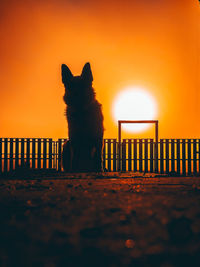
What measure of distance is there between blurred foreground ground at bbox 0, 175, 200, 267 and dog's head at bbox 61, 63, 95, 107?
5.30 meters

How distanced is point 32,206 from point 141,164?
13339 millimetres

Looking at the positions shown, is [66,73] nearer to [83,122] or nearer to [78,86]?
[78,86]

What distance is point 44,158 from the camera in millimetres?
17219

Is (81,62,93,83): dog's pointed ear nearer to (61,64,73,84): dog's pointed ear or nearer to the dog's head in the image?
the dog's head

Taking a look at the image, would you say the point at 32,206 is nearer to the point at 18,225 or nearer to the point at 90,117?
the point at 18,225

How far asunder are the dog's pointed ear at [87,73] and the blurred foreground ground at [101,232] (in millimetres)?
5393

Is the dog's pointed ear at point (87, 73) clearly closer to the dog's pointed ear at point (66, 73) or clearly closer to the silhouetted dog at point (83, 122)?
the silhouetted dog at point (83, 122)

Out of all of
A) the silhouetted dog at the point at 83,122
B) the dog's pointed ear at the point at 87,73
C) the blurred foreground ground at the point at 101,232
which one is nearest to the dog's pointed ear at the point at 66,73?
the silhouetted dog at the point at 83,122

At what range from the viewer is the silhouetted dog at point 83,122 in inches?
341

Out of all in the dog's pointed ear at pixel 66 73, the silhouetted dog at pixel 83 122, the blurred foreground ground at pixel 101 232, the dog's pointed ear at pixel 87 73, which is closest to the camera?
the blurred foreground ground at pixel 101 232

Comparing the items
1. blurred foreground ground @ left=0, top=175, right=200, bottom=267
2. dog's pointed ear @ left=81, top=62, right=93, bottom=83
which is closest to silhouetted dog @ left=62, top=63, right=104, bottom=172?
dog's pointed ear @ left=81, top=62, right=93, bottom=83

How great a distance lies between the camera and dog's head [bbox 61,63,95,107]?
29.0 feet

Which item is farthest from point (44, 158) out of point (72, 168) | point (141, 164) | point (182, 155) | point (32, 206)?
point (32, 206)

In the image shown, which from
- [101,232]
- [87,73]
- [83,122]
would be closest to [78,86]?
[87,73]
